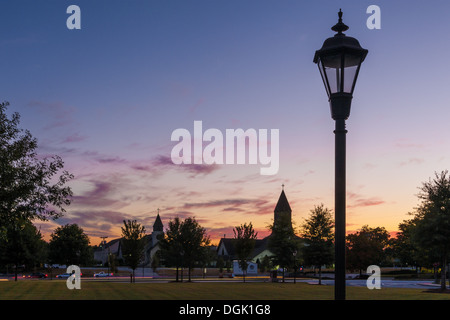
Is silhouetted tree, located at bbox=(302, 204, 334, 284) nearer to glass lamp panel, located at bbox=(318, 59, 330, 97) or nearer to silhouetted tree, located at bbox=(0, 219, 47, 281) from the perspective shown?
silhouetted tree, located at bbox=(0, 219, 47, 281)

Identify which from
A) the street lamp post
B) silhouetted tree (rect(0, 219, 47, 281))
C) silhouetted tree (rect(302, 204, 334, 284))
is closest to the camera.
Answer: the street lamp post

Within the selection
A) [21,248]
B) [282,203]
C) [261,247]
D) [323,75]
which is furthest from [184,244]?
[261,247]

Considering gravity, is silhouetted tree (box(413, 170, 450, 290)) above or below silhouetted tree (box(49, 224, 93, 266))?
above

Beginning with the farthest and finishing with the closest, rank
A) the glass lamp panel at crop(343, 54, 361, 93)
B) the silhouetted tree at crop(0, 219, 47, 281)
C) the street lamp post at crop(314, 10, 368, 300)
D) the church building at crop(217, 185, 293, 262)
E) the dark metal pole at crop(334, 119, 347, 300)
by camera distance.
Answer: the church building at crop(217, 185, 293, 262)
the silhouetted tree at crop(0, 219, 47, 281)
the glass lamp panel at crop(343, 54, 361, 93)
the street lamp post at crop(314, 10, 368, 300)
the dark metal pole at crop(334, 119, 347, 300)

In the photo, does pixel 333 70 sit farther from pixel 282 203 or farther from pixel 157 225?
pixel 157 225

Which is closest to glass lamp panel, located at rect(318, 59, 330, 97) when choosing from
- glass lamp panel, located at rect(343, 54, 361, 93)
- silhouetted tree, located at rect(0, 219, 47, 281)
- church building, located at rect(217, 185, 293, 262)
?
glass lamp panel, located at rect(343, 54, 361, 93)

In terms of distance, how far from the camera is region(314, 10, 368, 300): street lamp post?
6773 millimetres

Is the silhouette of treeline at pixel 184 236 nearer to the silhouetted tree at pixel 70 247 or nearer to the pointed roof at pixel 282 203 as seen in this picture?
the silhouetted tree at pixel 70 247

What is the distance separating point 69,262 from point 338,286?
3601 inches

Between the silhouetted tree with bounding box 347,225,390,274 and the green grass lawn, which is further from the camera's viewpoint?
the silhouetted tree with bounding box 347,225,390,274

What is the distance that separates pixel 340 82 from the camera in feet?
23.4
